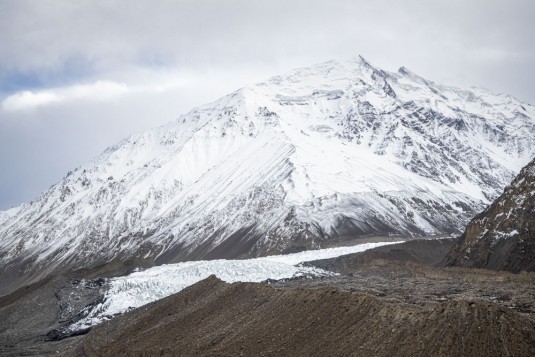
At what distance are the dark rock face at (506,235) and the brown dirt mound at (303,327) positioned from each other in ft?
101

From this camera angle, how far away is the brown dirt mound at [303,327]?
98.0 ft

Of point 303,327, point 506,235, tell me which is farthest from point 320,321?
point 506,235

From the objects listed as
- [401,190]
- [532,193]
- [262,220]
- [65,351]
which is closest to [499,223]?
[532,193]

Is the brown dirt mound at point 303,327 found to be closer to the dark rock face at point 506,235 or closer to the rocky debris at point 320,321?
the rocky debris at point 320,321

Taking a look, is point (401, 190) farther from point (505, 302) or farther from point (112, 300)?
point (505, 302)

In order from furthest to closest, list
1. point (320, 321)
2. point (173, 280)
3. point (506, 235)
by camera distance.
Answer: point (506, 235) < point (173, 280) < point (320, 321)

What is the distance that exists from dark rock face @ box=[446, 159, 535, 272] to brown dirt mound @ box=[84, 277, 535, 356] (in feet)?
101

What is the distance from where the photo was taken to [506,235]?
227 ft

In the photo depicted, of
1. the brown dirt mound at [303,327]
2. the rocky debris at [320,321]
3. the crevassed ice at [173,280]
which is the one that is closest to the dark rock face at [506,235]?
the rocky debris at [320,321]

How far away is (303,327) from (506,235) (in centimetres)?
3936

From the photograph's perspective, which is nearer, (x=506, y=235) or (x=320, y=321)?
(x=320, y=321)

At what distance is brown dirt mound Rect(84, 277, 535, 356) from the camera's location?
2988 cm

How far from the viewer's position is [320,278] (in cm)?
6619

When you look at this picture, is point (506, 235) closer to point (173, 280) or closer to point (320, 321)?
point (173, 280)
